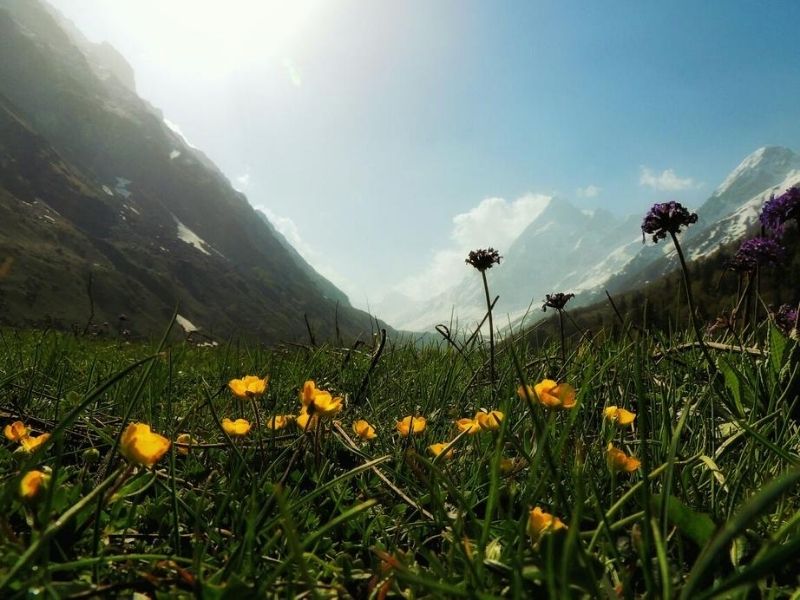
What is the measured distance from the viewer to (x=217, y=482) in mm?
1738

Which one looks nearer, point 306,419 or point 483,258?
point 306,419

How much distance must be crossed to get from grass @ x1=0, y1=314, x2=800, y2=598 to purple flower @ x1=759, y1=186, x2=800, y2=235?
5.71ft

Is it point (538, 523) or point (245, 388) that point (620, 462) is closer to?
point (538, 523)

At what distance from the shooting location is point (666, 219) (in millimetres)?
3340

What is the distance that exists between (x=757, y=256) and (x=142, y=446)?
459 cm

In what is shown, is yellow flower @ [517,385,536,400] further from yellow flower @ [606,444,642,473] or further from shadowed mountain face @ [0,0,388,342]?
shadowed mountain face @ [0,0,388,342]

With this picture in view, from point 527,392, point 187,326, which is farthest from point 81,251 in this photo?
point 527,392

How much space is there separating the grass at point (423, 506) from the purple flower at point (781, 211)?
1.74 meters

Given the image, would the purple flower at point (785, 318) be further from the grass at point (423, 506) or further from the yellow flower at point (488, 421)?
the yellow flower at point (488, 421)

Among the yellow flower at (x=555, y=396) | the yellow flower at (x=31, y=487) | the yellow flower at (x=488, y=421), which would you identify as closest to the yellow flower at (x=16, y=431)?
the yellow flower at (x=31, y=487)

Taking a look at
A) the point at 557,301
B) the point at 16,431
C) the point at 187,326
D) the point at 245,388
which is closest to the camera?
the point at 16,431

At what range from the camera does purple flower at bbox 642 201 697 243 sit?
10.8 ft

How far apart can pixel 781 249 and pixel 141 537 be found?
4798 millimetres

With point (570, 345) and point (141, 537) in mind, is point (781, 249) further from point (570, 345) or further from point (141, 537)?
point (141, 537)
